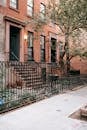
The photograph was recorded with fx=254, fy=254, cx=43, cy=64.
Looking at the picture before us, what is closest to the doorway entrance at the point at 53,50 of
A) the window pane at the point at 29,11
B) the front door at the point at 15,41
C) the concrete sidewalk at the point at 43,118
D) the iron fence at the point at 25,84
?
the iron fence at the point at 25,84

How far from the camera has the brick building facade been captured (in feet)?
47.4

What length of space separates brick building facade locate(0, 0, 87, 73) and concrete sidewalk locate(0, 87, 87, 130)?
594 cm

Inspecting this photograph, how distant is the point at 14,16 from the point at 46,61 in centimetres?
531

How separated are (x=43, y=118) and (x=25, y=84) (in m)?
5.67

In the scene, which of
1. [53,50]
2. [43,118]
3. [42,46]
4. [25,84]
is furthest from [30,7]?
[43,118]

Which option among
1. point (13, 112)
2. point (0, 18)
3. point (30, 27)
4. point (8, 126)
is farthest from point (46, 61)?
point (8, 126)

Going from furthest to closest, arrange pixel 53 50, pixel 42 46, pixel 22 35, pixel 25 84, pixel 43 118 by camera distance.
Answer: pixel 53 50 < pixel 42 46 < pixel 22 35 < pixel 25 84 < pixel 43 118

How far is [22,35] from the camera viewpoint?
16172mm

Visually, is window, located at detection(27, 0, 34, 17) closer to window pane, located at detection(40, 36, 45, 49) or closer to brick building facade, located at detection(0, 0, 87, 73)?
brick building facade, located at detection(0, 0, 87, 73)

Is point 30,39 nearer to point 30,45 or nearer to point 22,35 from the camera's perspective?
point 30,45

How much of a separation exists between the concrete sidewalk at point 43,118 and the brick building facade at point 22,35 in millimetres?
5943

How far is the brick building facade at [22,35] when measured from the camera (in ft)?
47.4

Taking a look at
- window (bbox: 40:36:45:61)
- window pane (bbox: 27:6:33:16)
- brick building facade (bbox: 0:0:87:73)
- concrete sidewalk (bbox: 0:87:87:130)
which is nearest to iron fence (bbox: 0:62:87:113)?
concrete sidewalk (bbox: 0:87:87:130)

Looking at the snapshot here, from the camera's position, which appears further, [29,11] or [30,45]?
[29,11]
